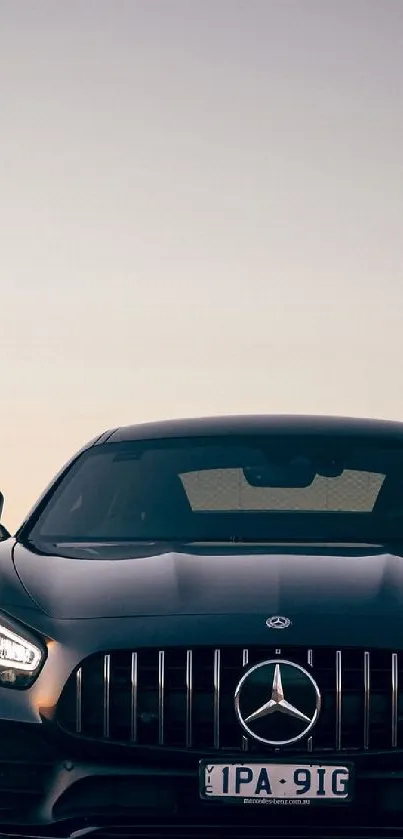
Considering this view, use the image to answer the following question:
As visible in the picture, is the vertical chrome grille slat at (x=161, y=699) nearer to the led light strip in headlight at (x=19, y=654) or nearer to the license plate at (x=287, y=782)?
the license plate at (x=287, y=782)

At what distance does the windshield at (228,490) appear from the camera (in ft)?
21.8

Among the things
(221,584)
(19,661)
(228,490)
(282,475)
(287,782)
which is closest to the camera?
(287,782)

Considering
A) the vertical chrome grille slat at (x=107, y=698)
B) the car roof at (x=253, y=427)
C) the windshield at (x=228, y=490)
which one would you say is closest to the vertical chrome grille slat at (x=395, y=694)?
the vertical chrome grille slat at (x=107, y=698)

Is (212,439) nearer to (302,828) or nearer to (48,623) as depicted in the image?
(48,623)

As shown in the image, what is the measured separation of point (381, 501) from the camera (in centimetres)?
712

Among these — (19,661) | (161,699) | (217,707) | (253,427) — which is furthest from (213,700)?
(253,427)

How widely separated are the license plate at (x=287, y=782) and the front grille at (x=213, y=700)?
6 cm

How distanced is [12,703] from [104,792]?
40 cm

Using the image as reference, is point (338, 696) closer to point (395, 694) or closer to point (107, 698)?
point (395, 694)

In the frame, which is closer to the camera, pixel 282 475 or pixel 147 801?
pixel 147 801

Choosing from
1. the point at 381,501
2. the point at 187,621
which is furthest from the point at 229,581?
the point at 381,501

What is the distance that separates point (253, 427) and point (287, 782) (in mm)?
2729

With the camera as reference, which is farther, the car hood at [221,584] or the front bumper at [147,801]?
the car hood at [221,584]

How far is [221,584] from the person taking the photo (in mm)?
5484
